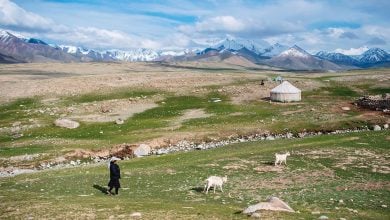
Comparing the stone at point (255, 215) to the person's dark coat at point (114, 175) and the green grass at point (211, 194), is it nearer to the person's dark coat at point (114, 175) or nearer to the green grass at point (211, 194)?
the green grass at point (211, 194)

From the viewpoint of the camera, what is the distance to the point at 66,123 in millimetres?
67500

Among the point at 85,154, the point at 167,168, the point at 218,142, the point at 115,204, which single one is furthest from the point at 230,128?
the point at 115,204

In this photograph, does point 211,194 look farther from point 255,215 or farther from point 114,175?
point 255,215

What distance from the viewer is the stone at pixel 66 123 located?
2633 inches

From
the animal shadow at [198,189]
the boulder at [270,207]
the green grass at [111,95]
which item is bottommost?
the animal shadow at [198,189]

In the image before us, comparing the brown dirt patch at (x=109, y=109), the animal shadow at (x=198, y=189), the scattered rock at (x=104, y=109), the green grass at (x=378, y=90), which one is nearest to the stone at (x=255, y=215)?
the animal shadow at (x=198, y=189)

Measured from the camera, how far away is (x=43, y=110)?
255 feet

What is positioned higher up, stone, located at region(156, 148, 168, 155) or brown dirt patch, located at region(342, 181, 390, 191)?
brown dirt patch, located at region(342, 181, 390, 191)

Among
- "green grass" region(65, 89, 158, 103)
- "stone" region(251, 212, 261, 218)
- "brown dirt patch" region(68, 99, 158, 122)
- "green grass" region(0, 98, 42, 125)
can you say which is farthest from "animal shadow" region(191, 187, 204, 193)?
"green grass" region(65, 89, 158, 103)

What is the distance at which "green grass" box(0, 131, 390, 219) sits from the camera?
24264 millimetres

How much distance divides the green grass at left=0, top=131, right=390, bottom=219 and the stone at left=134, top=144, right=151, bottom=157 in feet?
20.2

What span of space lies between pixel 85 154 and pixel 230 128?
2036cm

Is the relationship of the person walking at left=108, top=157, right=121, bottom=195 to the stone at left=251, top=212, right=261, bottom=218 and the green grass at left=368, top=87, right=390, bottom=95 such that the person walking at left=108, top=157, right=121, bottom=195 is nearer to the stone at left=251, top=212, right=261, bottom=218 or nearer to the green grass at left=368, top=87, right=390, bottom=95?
the stone at left=251, top=212, right=261, bottom=218

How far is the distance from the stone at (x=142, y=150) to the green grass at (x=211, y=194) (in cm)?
615
